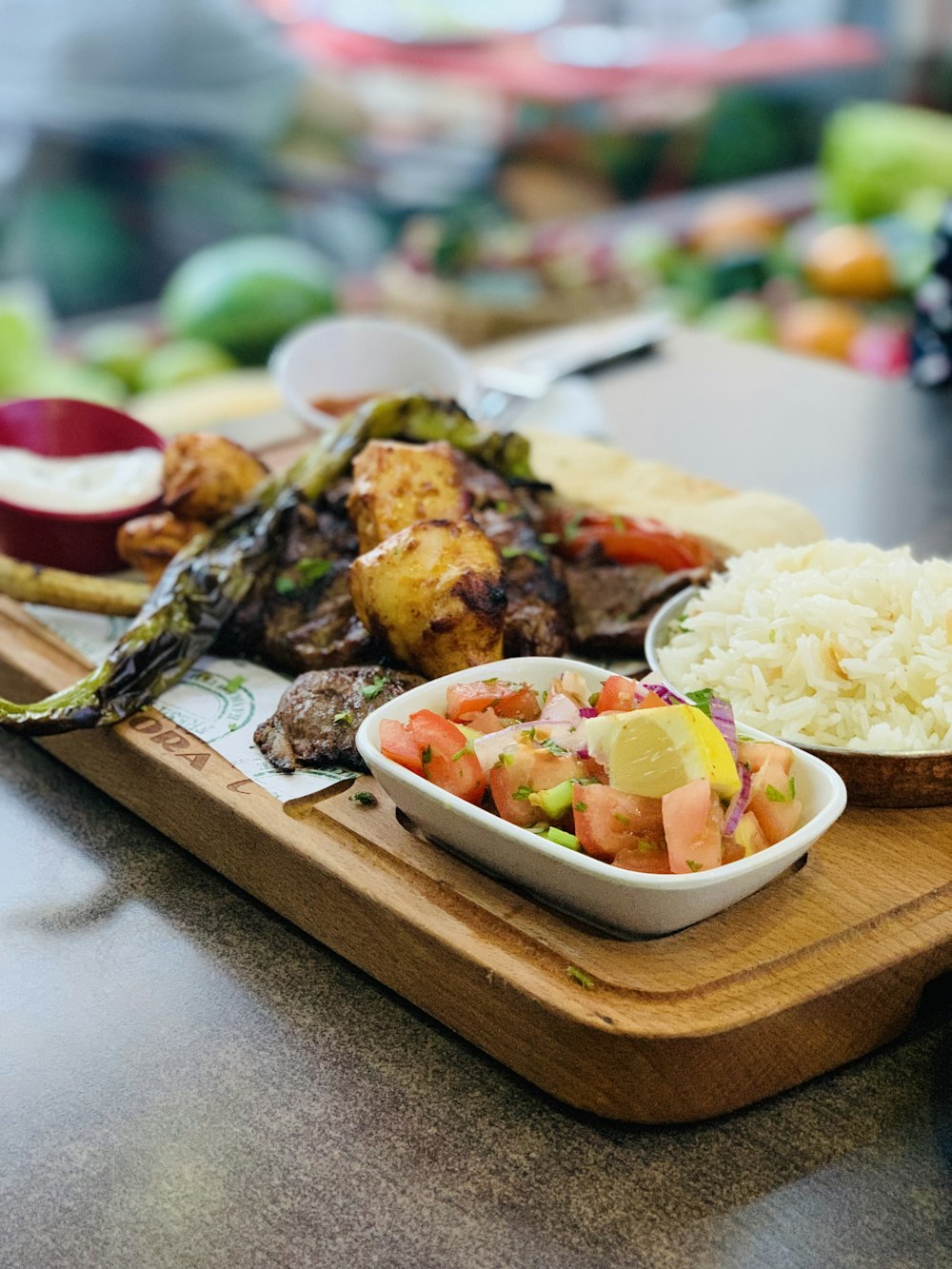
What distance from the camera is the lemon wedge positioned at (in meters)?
1.65

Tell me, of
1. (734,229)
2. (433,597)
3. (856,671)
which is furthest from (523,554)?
(734,229)

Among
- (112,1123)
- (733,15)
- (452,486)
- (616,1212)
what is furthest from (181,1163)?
(733,15)

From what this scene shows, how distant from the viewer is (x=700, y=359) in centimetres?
416

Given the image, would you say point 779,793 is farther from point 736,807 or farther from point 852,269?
point 852,269

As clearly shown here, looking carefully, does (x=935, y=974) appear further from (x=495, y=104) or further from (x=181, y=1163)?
(x=495, y=104)

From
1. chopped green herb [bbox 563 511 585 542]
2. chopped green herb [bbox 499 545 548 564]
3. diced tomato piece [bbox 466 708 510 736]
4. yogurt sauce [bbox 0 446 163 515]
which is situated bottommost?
diced tomato piece [bbox 466 708 510 736]

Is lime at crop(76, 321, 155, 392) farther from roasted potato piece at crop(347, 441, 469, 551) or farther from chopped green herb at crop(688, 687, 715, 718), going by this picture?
chopped green herb at crop(688, 687, 715, 718)

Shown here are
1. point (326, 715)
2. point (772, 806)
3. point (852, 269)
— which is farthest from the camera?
point (852, 269)

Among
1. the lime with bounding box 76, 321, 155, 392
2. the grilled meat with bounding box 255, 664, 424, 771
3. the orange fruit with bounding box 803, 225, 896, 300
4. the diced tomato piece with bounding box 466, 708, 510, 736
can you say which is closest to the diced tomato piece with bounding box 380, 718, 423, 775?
the diced tomato piece with bounding box 466, 708, 510, 736

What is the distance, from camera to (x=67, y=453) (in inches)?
114

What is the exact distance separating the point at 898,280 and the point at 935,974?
185 inches

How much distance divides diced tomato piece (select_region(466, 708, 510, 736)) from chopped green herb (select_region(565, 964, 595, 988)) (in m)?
0.37

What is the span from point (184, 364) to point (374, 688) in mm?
3350

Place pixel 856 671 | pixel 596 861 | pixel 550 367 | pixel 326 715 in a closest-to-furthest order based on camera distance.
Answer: pixel 596 861 < pixel 856 671 < pixel 326 715 < pixel 550 367
